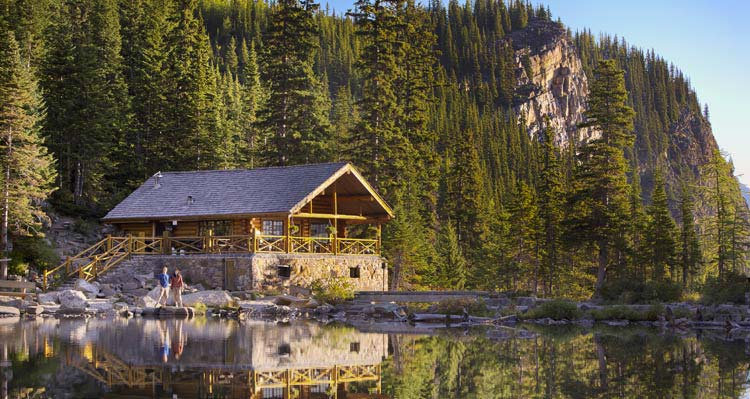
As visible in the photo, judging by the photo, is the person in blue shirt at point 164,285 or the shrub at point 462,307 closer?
the shrub at point 462,307

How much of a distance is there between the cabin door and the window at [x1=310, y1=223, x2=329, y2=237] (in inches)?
276

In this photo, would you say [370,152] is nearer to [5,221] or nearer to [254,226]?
[254,226]

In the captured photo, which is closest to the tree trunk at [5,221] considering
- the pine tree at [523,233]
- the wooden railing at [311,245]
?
the wooden railing at [311,245]

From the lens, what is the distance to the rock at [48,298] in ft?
99.2

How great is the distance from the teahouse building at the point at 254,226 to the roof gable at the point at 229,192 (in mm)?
45

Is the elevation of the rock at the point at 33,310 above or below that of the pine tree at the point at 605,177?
below

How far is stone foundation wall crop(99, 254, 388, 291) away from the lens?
3475 cm

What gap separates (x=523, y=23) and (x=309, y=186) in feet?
537

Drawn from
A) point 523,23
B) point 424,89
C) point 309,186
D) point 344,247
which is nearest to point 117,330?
point 309,186

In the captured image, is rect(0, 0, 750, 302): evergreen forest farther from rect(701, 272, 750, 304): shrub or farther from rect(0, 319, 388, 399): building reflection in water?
rect(0, 319, 388, 399): building reflection in water

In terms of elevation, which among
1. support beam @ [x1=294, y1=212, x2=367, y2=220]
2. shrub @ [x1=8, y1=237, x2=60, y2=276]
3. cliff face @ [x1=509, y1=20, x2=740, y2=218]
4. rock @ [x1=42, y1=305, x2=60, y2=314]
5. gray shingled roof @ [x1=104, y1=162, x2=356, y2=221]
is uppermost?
cliff face @ [x1=509, y1=20, x2=740, y2=218]

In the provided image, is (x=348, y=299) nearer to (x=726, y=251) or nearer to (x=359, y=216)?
(x=359, y=216)

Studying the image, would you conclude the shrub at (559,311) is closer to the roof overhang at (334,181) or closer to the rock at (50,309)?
the roof overhang at (334,181)

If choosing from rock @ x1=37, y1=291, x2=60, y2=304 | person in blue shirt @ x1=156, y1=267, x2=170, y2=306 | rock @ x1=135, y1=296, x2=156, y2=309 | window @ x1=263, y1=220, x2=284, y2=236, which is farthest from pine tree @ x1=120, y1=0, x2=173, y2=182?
person in blue shirt @ x1=156, y1=267, x2=170, y2=306
